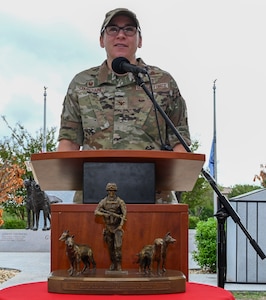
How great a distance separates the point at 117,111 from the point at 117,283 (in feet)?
3.39

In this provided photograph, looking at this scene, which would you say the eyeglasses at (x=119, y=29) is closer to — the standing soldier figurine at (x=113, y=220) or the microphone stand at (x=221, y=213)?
the microphone stand at (x=221, y=213)

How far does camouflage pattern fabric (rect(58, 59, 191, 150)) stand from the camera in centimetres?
299

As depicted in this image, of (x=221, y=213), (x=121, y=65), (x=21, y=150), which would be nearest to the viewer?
(x=121, y=65)

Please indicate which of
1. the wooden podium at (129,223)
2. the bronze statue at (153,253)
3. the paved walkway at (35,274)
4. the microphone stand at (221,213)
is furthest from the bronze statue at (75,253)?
the paved walkway at (35,274)

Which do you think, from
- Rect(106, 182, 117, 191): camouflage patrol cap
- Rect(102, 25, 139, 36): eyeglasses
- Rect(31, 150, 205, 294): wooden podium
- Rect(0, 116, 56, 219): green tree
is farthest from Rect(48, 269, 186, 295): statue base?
Rect(0, 116, 56, 219): green tree

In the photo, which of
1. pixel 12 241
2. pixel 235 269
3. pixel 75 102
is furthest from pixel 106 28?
pixel 12 241

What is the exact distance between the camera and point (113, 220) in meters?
2.29

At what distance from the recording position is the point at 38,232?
21.1 meters

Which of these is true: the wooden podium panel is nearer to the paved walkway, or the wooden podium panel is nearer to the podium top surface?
the podium top surface

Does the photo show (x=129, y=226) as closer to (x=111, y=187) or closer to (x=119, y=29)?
(x=111, y=187)

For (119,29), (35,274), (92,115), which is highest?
(119,29)

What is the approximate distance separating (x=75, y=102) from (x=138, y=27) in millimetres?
431

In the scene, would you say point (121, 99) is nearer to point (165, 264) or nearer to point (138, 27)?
point (138, 27)

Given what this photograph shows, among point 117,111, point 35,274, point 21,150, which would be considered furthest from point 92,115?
point 21,150
